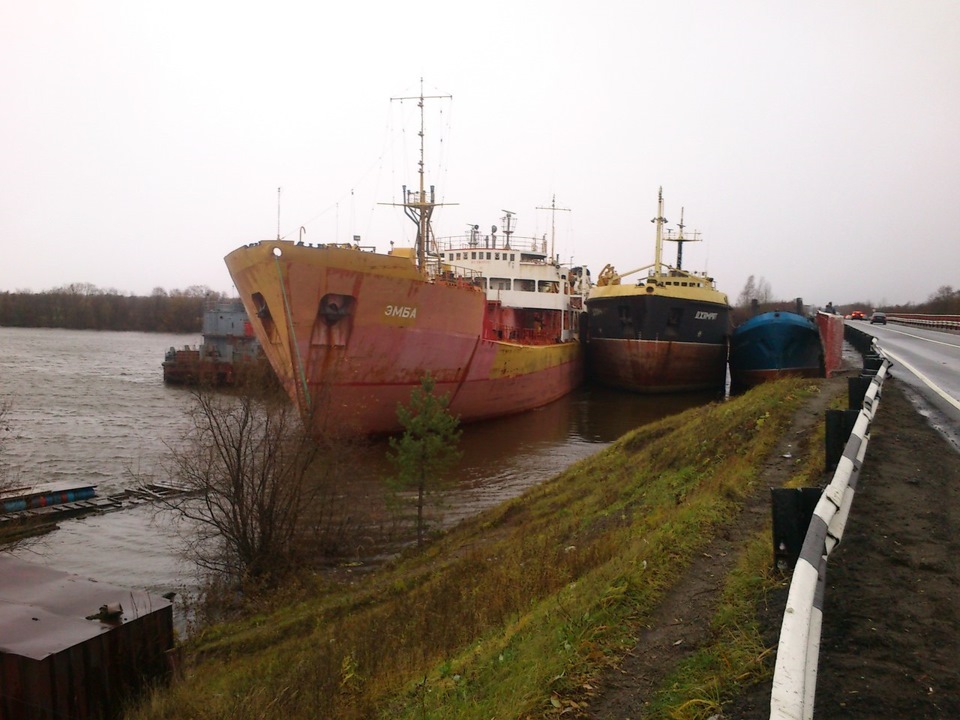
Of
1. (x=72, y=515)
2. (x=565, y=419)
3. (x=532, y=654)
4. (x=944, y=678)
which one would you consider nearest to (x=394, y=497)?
(x=72, y=515)

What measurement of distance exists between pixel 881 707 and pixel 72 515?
54.3 ft

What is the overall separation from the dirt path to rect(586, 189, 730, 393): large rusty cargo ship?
80.1ft

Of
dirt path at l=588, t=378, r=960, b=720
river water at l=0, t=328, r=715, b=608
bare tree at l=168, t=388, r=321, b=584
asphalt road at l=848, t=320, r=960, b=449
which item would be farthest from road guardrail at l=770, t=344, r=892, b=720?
river water at l=0, t=328, r=715, b=608

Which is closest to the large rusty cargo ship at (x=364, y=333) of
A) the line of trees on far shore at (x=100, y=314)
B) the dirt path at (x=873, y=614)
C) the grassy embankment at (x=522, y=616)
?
the grassy embankment at (x=522, y=616)

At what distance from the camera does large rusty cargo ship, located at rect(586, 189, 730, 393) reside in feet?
98.3

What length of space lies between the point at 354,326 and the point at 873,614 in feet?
52.3

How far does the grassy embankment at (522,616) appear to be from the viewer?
3727mm

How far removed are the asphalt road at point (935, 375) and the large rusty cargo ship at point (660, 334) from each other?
1021 cm

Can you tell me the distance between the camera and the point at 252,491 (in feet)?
37.7

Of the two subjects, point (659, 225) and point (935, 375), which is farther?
point (659, 225)

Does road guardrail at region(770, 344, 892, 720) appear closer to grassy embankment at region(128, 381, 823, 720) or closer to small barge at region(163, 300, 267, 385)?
grassy embankment at region(128, 381, 823, 720)

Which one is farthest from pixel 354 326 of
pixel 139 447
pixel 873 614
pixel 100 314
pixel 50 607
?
pixel 100 314

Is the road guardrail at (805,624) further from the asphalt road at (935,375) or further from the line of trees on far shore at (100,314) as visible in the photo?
the line of trees on far shore at (100,314)

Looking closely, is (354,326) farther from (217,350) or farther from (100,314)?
(100,314)
